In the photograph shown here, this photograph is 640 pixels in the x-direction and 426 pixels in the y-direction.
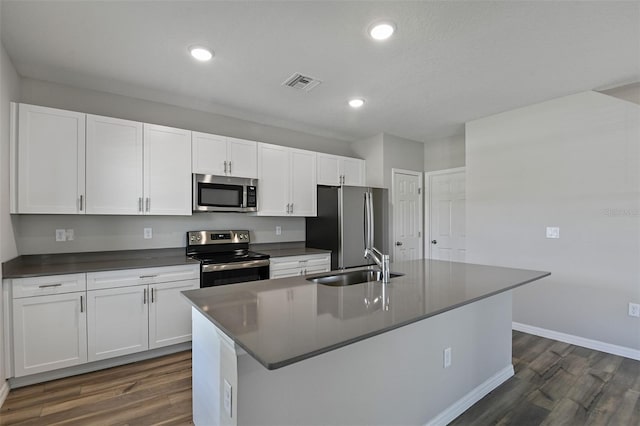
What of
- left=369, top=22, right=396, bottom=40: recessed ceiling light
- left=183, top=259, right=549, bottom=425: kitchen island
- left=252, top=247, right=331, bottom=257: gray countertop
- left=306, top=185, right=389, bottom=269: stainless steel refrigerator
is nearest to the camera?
left=183, top=259, right=549, bottom=425: kitchen island

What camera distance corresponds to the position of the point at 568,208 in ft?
10.5

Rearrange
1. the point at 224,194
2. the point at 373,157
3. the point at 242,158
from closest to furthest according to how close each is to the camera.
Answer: the point at 224,194
the point at 242,158
the point at 373,157

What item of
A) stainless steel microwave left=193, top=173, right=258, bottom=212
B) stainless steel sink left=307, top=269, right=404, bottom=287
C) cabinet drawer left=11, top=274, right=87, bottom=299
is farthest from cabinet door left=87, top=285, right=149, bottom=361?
stainless steel sink left=307, top=269, right=404, bottom=287

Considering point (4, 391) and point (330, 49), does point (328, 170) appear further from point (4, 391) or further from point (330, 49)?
point (4, 391)

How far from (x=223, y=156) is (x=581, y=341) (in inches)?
168

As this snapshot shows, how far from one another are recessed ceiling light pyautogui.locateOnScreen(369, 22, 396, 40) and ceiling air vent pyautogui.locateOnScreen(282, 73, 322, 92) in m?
0.81

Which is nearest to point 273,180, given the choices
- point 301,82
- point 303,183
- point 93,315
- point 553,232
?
point 303,183

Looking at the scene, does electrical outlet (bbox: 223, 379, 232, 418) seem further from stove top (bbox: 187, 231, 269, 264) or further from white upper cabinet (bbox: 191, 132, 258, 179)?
white upper cabinet (bbox: 191, 132, 258, 179)

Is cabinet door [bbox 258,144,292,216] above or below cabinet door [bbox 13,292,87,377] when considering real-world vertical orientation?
above

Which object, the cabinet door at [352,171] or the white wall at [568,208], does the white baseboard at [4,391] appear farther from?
the white wall at [568,208]

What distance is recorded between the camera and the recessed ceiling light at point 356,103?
3.32 metres

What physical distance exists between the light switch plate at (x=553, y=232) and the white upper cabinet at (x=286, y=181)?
272cm

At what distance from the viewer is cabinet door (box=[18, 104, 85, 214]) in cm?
247

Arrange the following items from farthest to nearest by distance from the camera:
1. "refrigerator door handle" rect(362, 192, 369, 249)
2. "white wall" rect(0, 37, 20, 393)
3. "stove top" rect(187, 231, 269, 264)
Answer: "refrigerator door handle" rect(362, 192, 369, 249), "stove top" rect(187, 231, 269, 264), "white wall" rect(0, 37, 20, 393)
